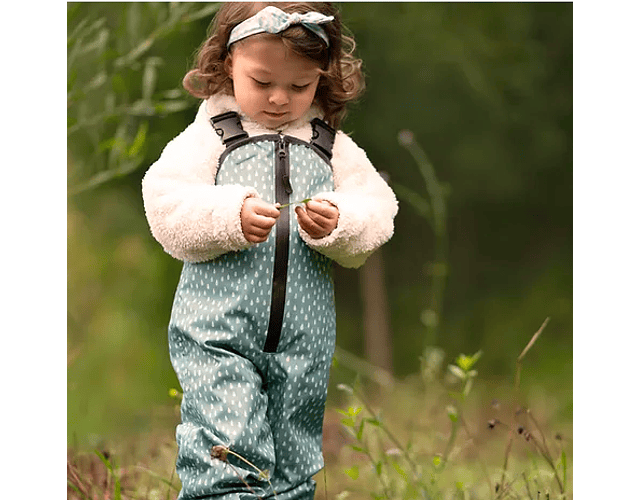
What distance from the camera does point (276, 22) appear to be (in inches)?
99.7

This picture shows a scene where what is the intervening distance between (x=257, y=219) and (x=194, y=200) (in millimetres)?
217

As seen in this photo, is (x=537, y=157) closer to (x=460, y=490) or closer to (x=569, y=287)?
(x=569, y=287)

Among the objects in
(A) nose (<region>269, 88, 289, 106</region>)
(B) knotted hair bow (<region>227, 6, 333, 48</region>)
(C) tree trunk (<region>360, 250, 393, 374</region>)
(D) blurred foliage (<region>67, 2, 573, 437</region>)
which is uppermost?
(B) knotted hair bow (<region>227, 6, 333, 48</region>)

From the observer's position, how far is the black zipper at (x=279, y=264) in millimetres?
2605

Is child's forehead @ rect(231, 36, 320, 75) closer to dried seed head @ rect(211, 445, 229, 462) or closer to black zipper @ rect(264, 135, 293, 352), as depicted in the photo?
black zipper @ rect(264, 135, 293, 352)

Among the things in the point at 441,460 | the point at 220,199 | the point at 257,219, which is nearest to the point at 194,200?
the point at 220,199

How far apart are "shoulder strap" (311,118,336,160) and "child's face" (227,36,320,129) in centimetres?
8

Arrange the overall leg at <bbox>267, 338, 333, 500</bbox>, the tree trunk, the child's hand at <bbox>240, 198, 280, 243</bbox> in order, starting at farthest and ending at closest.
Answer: the tree trunk
the overall leg at <bbox>267, 338, 333, 500</bbox>
the child's hand at <bbox>240, 198, 280, 243</bbox>

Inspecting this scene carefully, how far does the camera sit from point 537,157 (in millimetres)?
5605

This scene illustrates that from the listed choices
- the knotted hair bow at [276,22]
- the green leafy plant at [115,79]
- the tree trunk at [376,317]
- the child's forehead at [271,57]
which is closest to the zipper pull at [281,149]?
the child's forehead at [271,57]

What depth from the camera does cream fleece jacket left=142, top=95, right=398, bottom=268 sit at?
2496 millimetres

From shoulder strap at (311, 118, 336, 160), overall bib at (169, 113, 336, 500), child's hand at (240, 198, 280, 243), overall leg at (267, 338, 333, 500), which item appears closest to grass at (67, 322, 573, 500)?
overall leg at (267, 338, 333, 500)

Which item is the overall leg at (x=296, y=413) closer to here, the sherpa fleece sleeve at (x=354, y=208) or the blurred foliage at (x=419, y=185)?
the sherpa fleece sleeve at (x=354, y=208)

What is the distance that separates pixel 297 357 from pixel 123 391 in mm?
2228
